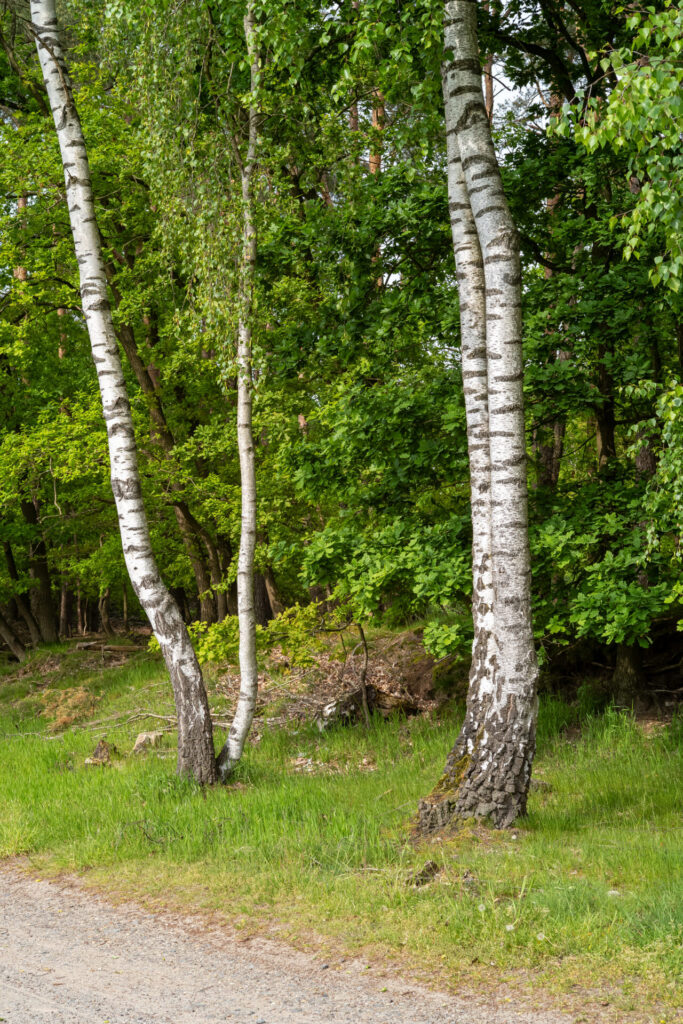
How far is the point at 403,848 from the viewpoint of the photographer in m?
6.43

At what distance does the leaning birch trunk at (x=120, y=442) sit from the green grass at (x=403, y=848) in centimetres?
59

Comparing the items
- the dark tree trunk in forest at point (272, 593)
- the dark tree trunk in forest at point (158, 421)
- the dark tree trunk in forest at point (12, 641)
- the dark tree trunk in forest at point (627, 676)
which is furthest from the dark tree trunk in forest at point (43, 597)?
the dark tree trunk in forest at point (627, 676)

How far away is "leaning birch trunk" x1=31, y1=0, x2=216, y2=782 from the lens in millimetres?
8820

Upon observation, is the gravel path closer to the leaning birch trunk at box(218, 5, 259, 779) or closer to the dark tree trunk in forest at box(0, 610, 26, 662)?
the leaning birch trunk at box(218, 5, 259, 779)

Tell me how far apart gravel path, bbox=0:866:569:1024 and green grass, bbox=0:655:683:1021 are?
30cm

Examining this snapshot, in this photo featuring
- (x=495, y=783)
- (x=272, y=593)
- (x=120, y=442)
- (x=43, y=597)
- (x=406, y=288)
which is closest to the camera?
(x=495, y=783)

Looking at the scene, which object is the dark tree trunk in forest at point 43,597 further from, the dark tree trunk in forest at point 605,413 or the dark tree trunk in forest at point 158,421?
the dark tree trunk in forest at point 605,413

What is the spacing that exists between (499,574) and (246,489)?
350 cm

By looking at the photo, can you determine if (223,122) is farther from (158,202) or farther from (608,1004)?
(608,1004)

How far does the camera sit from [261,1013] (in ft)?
14.3

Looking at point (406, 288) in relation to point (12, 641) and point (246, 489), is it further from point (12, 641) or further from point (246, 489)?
point (12, 641)

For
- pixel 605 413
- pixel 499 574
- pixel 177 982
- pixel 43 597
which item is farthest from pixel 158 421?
pixel 177 982

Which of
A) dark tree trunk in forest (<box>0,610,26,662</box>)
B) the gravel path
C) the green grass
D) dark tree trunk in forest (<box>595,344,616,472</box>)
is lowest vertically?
the gravel path

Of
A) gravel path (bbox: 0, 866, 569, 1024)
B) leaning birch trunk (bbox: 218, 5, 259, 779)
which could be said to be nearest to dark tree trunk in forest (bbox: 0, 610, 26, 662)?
leaning birch trunk (bbox: 218, 5, 259, 779)
